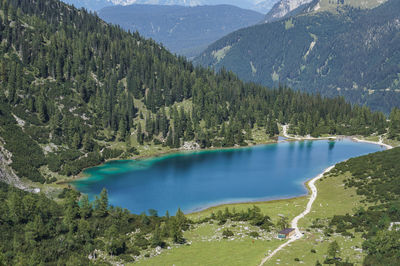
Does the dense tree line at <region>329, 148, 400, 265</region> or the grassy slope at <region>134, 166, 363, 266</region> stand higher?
the dense tree line at <region>329, 148, 400, 265</region>

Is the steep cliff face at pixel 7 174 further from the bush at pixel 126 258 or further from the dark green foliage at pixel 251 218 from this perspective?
the bush at pixel 126 258

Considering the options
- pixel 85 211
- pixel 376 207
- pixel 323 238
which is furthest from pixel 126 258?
pixel 376 207

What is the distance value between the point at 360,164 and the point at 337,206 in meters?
34.5

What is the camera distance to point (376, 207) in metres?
104

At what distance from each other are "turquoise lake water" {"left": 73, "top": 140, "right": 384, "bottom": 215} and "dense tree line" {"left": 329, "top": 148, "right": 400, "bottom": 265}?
18.4m

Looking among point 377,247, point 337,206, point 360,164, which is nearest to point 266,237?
point 377,247

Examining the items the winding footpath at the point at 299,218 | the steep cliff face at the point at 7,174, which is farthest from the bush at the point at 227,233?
the steep cliff face at the point at 7,174

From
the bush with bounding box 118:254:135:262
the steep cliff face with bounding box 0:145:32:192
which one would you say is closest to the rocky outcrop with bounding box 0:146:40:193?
the steep cliff face with bounding box 0:145:32:192

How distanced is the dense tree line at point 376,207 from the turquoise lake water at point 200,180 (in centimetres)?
1839

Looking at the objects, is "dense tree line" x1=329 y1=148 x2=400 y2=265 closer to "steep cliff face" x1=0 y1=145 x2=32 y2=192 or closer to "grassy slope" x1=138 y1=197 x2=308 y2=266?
"grassy slope" x1=138 y1=197 x2=308 y2=266

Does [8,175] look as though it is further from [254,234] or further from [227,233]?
[254,234]

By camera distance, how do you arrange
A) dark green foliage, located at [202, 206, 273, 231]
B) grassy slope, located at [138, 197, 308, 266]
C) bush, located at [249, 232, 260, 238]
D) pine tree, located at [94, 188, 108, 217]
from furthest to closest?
pine tree, located at [94, 188, 108, 217] < dark green foliage, located at [202, 206, 273, 231] < bush, located at [249, 232, 260, 238] < grassy slope, located at [138, 197, 308, 266]

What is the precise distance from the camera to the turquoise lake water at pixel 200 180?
13725 cm

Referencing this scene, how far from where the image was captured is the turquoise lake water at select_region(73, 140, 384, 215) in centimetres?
13725
